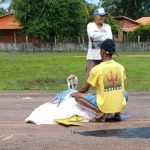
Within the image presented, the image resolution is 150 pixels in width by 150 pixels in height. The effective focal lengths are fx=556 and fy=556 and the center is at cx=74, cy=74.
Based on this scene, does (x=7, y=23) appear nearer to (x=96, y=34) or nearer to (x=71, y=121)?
(x=96, y=34)

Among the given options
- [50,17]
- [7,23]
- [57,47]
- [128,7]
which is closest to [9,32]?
[7,23]

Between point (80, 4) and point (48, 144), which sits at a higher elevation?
point (80, 4)

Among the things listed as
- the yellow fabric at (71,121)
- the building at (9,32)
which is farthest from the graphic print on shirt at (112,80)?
the building at (9,32)

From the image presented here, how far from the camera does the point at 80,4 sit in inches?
2685

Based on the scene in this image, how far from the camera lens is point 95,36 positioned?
11.9 m

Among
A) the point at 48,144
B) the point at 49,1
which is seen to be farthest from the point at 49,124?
the point at 49,1

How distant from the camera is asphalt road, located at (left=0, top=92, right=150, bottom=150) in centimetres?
767

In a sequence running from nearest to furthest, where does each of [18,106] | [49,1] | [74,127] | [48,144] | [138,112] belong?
[48,144] → [74,127] → [138,112] → [18,106] → [49,1]

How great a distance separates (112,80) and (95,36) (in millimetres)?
2648

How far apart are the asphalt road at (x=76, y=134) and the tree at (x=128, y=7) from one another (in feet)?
309

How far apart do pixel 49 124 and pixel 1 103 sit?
3.49 metres

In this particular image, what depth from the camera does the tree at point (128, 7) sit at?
344ft

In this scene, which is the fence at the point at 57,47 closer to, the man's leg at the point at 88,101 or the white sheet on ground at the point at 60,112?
the white sheet on ground at the point at 60,112

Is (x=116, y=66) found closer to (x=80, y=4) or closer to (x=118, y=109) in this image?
(x=118, y=109)
